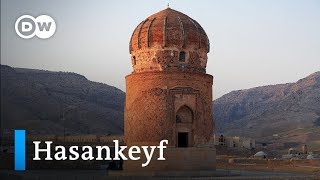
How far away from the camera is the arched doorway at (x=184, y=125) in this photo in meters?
20.3

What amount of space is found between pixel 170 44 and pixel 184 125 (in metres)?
3.23

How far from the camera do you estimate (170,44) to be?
798 inches

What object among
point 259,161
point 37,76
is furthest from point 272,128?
point 259,161

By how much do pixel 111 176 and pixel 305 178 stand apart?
674 centimetres

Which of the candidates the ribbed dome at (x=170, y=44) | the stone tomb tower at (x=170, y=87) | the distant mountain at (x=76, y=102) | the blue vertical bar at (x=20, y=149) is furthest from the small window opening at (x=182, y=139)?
the distant mountain at (x=76, y=102)

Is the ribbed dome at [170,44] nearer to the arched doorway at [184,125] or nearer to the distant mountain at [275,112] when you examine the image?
the arched doorway at [184,125]

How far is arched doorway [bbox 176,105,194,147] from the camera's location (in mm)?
20344

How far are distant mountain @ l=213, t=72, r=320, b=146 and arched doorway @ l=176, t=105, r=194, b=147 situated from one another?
5572 centimetres

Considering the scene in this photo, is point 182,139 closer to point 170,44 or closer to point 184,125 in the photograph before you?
point 184,125

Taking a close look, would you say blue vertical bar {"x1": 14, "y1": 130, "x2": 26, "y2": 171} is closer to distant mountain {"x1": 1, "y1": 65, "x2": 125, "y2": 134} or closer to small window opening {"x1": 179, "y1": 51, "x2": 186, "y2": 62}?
small window opening {"x1": 179, "y1": 51, "x2": 186, "y2": 62}

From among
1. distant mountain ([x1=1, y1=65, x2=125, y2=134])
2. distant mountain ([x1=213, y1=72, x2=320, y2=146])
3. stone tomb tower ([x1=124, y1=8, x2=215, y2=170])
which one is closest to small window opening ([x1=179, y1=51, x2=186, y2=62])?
stone tomb tower ([x1=124, y1=8, x2=215, y2=170])

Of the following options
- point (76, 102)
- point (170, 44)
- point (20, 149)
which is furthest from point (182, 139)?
point (76, 102)

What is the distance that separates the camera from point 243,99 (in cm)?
15938

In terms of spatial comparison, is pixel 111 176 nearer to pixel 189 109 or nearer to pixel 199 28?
pixel 189 109
